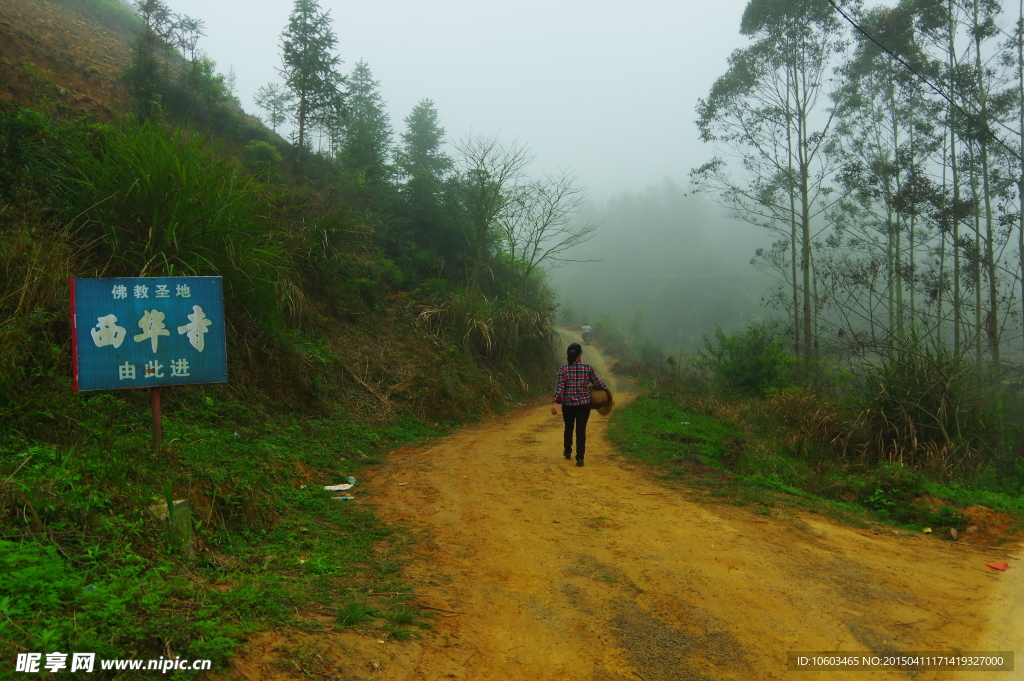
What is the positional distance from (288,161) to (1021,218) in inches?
853

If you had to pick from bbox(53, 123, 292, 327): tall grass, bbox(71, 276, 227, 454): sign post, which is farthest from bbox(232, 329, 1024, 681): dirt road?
bbox(53, 123, 292, 327): tall grass

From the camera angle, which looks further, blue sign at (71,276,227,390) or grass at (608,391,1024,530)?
grass at (608,391,1024,530)

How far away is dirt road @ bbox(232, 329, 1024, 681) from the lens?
130 inches

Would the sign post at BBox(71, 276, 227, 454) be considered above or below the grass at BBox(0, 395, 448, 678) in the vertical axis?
above

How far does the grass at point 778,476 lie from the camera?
6.85 metres

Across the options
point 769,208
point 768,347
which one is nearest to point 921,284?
point 768,347

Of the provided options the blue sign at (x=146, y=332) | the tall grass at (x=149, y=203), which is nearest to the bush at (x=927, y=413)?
the blue sign at (x=146, y=332)

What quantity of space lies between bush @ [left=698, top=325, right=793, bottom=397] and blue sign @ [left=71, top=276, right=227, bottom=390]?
1696cm

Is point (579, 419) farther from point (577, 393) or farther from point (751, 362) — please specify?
point (751, 362)

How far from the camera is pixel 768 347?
19.6 meters

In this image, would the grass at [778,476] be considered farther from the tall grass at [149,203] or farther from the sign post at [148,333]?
the tall grass at [149,203]

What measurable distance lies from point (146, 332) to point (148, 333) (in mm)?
16

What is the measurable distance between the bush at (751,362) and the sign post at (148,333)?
17.0 meters

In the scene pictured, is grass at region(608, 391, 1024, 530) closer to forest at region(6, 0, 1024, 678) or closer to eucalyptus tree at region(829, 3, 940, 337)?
forest at region(6, 0, 1024, 678)
